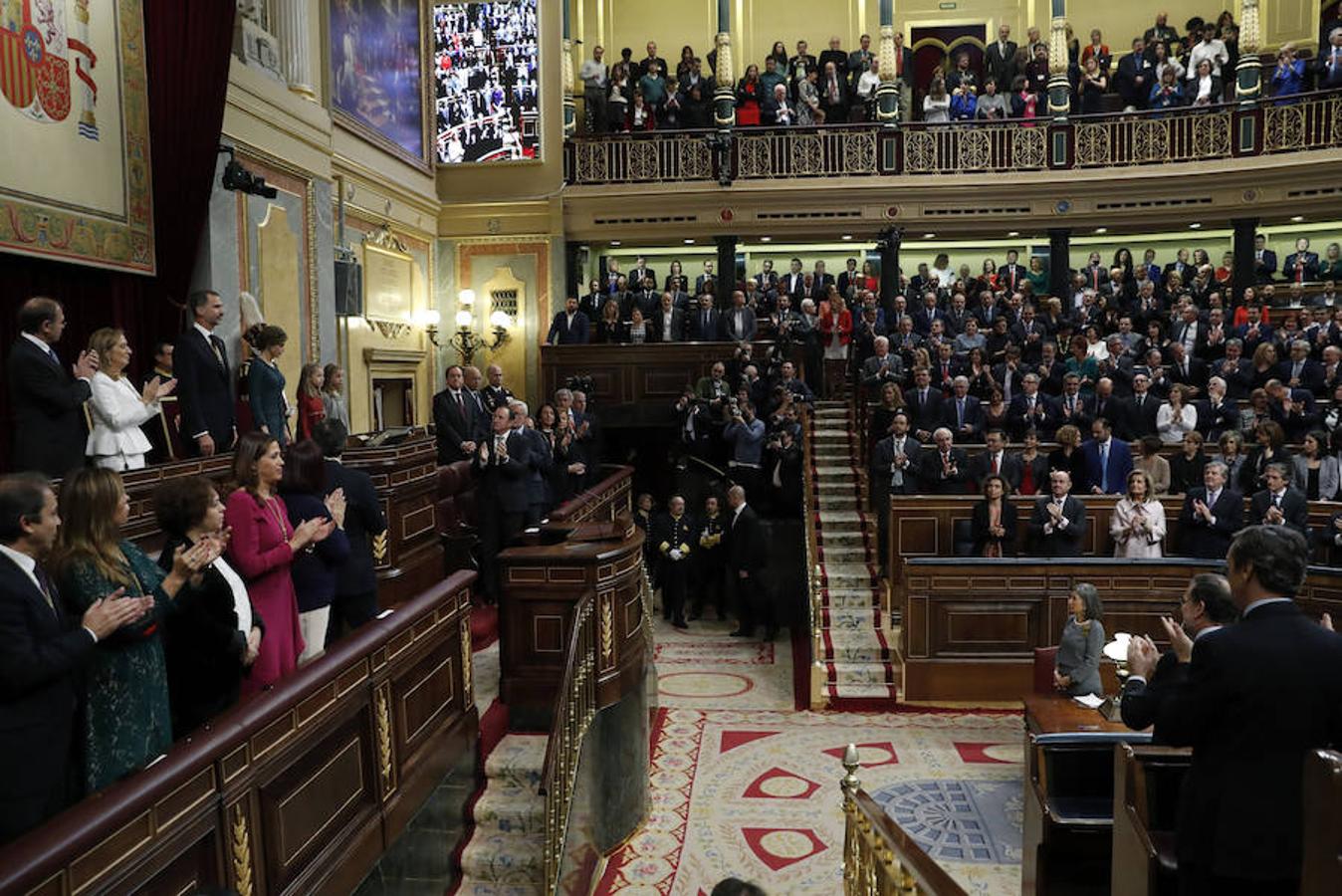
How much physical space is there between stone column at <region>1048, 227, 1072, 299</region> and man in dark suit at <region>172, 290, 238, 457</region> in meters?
13.3

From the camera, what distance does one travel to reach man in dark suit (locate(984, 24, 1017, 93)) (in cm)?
1605

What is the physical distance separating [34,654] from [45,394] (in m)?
2.32

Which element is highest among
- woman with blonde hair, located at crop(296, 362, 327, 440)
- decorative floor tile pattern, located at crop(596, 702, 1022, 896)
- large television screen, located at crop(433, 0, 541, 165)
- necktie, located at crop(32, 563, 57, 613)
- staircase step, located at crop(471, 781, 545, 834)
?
large television screen, located at crop(433, 0, 541, 165)

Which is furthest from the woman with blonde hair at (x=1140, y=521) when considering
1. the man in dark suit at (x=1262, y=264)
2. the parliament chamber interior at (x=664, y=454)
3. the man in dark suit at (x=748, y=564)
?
the man in dark suit at (x=1262, y=264)

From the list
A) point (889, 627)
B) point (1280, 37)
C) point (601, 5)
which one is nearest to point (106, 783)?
point (889, 627)

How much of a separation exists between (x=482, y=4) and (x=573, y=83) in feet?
10.7

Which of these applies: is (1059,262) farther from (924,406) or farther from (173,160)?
(173,160)

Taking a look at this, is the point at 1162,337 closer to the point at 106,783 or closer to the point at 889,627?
the point at 889,627

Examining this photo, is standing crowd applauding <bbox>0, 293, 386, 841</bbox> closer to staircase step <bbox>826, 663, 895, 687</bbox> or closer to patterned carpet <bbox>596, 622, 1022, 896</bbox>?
patterned carpet <bbox>596, 622, 1022, 896</bbox>

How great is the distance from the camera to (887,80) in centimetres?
1547

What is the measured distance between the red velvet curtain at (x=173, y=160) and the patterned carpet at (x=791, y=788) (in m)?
4.65

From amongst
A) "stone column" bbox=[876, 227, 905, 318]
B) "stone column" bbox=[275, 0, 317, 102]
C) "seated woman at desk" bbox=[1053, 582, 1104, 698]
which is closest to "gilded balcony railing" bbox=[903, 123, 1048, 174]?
"stone column" bbox=[876, 227, 905, 318]

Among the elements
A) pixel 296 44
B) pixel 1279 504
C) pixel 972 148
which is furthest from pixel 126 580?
pixel 972 148

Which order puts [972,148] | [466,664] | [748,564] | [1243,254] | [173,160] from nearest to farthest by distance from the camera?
[466,664] < [173,160] < [748,564] < [1243,254] < [972,148]
